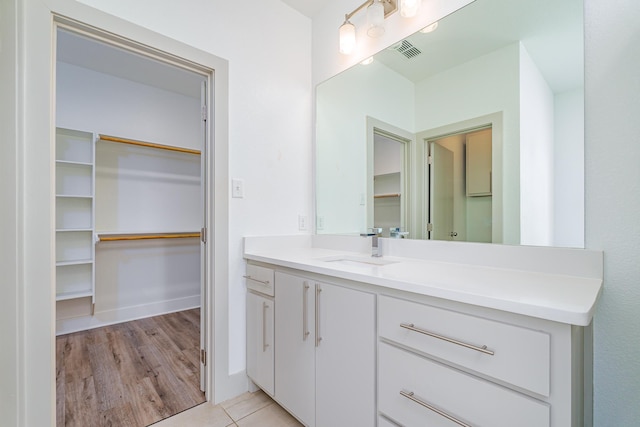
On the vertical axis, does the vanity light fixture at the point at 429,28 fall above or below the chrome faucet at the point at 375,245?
above

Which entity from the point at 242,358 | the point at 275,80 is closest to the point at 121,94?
the point at 275,80

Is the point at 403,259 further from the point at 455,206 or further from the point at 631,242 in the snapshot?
the point at 631,242

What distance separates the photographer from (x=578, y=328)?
69cm

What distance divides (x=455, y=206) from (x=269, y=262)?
1.00 meters

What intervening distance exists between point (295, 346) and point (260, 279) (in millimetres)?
421

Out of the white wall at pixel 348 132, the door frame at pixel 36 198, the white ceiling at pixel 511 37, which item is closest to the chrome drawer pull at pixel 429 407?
the white wall at pixel 348 132

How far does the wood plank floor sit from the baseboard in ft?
0.28

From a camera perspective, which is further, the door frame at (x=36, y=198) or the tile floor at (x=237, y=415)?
the tile floor at (x=237, y=415)

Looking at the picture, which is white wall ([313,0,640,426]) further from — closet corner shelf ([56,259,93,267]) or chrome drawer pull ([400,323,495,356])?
closet corner shelf ([56,259,93,267])

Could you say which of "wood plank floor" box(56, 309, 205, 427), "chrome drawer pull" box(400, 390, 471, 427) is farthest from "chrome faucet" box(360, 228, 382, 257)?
"wood plank floor" box(56, 309, 205, 427)

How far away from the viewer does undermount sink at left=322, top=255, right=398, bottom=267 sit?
1516 millimetres

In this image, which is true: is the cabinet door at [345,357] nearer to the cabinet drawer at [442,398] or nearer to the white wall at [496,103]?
the cabinet drawer at [442,398]

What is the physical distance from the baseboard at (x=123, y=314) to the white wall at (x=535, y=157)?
10.9ft

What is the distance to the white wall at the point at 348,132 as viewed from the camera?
1.75 metres
